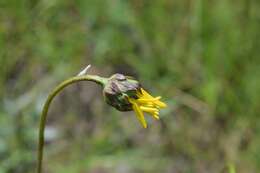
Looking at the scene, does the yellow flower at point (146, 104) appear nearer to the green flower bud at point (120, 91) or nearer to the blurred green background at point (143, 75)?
the green flower bud at point (120, 91)

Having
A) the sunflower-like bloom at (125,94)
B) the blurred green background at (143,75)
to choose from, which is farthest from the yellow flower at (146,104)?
the blurred green background at (143,75)

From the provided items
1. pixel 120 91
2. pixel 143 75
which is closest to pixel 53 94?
pixel 120 91

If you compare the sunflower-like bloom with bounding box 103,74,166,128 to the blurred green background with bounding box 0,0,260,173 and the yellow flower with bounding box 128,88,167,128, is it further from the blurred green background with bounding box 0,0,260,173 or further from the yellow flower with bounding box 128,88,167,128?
the blurred green background with bounding box 0,0,260,173

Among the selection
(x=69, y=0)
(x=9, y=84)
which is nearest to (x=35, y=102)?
(x=9, y=84)

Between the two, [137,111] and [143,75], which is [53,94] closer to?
[137,111]

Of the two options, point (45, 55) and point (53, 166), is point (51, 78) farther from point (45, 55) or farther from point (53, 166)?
point (53, 166)
